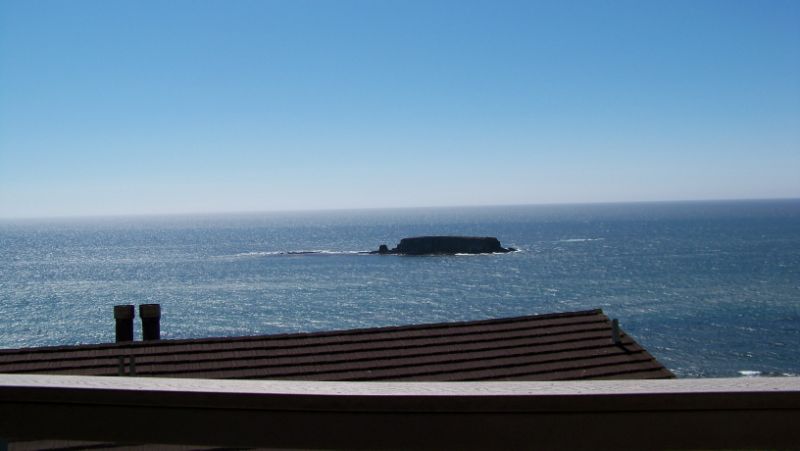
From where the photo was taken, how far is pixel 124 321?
1108cm

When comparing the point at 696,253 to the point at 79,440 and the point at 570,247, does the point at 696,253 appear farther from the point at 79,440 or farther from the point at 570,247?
the point at 79,440

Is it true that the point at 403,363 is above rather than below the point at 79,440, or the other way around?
below

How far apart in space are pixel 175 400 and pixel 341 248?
112m

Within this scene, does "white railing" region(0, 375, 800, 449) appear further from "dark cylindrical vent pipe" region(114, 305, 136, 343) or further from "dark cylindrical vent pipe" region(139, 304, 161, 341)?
"dark cylindrical vent pipe" region(139, 304, 161, 341)

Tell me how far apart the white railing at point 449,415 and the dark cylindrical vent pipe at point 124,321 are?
1010 cm

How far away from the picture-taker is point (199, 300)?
5984 centimetres

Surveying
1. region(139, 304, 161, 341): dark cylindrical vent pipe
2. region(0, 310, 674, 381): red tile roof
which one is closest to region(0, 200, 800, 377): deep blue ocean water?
region(0, 310, 674, 381): red tile roof

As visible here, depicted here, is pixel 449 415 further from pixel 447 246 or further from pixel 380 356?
pixel 447 246

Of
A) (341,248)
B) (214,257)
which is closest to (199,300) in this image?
(214,257)

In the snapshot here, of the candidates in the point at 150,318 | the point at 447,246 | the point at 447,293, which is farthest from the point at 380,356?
the point at 447,246

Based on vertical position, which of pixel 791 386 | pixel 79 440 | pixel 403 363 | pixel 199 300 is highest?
pixel 791 386

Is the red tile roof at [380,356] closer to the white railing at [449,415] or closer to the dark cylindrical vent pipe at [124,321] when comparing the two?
the dark cylindrical vent pipe at [124,321]

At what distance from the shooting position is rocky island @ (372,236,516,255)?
96938 millimetres

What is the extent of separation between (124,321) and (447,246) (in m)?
87.6
